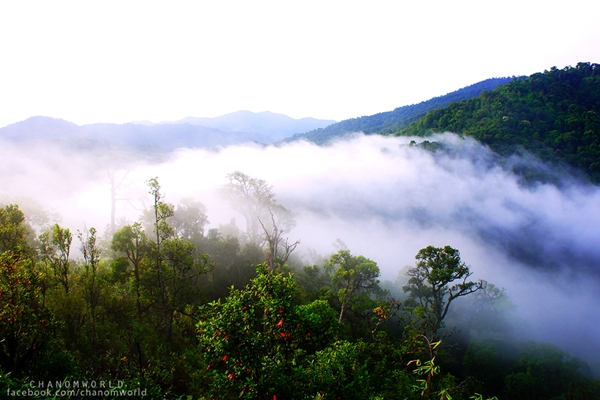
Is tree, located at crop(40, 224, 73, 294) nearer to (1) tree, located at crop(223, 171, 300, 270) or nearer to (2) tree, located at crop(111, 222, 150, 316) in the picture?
(2) tree, located at crop(111, 222, 150, 316)

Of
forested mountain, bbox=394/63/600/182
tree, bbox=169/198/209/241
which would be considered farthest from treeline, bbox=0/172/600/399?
forested mountain, bbox=394/63/600/182

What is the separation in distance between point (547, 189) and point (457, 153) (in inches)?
1541

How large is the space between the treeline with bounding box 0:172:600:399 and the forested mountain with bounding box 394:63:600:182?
10117 centimetres

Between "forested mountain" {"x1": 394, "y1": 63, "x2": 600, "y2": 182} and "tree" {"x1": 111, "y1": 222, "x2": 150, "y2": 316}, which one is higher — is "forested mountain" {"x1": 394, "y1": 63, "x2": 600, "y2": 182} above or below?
above

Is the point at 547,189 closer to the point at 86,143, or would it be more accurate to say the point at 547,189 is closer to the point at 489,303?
the point at 489,303

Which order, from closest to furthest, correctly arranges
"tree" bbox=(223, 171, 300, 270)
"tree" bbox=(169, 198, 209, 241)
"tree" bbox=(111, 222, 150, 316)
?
1. "tree" bbox=(111, 222, 150, 316)
2. "tree" bbox=(169, 198, 209, 241)
3. "tree" bbox=(223, 171, 300, 270)

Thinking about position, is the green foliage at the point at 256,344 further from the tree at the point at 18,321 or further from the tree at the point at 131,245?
the tree at the point at 131,245

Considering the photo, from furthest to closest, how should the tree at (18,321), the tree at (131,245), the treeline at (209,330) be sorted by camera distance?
1. the tree at (131,245)
2. the tree at (18,321)
3. the treeline at (209,330)

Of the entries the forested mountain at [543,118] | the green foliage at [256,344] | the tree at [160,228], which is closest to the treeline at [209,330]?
the green foliage at [256,344]

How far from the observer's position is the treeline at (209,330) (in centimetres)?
898

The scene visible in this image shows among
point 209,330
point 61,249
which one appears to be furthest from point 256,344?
point 61,249

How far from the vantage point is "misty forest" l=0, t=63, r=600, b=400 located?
10414 millimetres

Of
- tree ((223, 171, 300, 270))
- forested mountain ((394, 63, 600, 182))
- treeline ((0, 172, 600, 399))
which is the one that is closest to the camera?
treeline ((0, 172, 600, 399))

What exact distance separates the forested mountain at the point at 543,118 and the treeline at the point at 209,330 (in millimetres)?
101167
